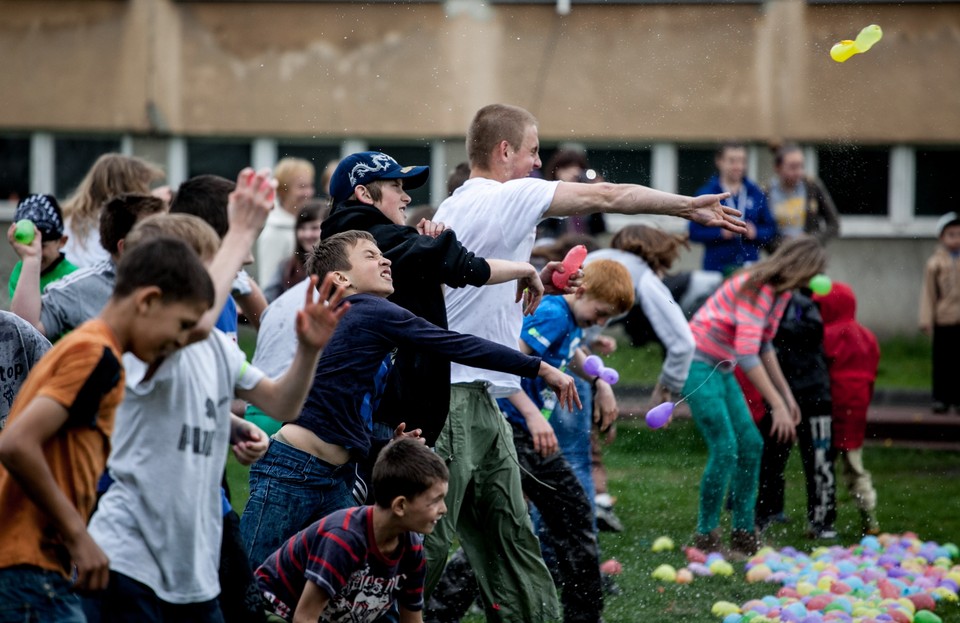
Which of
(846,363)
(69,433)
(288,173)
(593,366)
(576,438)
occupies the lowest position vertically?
(576,438)

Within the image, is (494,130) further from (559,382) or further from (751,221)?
(751,221)

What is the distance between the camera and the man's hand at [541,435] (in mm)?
5480

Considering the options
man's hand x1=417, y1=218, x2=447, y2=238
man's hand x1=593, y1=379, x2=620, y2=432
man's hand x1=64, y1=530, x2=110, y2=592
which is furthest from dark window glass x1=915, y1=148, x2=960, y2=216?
man's hand x1=64, y1=530, x2=110, y2=592

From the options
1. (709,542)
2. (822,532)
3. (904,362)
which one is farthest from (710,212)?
(904,362)

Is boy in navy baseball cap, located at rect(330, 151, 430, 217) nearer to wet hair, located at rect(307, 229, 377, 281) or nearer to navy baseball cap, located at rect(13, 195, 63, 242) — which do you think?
wet hair, located at rect(307, 229, 377, 281)

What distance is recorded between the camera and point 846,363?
28.0ft

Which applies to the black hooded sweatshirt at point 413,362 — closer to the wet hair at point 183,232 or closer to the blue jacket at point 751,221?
the wet hair at point 183,232

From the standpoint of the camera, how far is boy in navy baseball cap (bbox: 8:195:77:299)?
18.4 ft

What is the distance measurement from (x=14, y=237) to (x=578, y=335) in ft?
7.96

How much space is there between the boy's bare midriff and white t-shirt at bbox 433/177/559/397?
68 cm

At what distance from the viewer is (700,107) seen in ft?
49.9

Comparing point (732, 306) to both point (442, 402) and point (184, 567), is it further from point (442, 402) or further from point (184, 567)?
point (184, 567)

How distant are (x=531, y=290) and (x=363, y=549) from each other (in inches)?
47.2

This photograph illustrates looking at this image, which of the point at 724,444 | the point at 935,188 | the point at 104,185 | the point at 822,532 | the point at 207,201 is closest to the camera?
the point at 207,201
